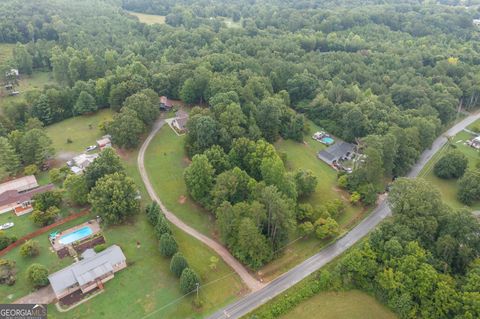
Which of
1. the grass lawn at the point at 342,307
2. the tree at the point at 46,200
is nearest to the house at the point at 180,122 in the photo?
the tree at the point at 46,200

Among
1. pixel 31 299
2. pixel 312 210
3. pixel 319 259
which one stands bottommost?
pixel 31 299

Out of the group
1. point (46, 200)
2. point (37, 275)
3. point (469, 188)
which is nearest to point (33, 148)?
point (46, 200)

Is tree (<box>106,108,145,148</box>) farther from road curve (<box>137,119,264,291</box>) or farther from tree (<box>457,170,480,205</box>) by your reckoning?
tree (<box>457,170,480,205</box>)

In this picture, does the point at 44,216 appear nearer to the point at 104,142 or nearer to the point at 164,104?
the point at 104,142

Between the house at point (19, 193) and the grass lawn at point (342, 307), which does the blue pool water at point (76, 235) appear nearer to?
the house at point (19, 193)

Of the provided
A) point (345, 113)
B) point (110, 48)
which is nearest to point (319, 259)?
point (345, 113)

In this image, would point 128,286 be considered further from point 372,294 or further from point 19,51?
point 19,51

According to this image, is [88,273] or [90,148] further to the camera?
[90,148]
